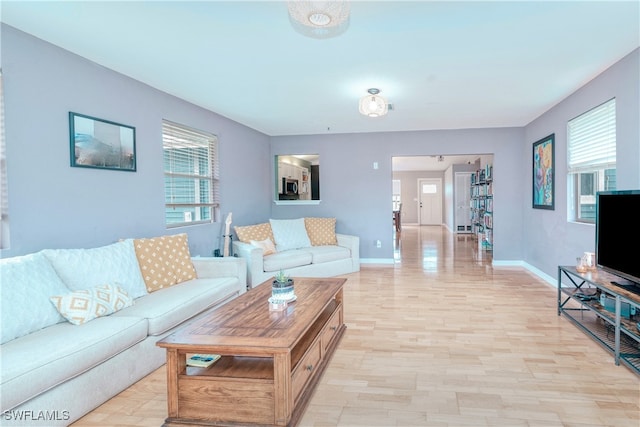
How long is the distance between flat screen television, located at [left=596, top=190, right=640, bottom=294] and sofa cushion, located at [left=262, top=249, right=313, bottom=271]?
3356 millimetres

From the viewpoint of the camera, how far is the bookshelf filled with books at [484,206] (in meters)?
7.56

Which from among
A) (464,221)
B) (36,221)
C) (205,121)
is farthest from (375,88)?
(464,221)

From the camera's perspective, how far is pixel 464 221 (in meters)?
11.7

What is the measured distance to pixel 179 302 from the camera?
9.09 feet

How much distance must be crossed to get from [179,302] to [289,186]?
4.86 meters

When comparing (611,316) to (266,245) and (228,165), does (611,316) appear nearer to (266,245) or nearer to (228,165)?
(266,245)

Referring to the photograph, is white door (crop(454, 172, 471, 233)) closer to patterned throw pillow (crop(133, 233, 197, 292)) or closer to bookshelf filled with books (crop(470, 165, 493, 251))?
bookshelf filled with books (crop(470, 165, 493, 251))

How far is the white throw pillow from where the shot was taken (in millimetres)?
5718

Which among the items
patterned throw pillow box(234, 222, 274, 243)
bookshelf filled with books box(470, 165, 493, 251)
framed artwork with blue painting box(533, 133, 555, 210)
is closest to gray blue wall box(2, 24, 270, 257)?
patterned throw pillow box(234, 222, 274, 243)

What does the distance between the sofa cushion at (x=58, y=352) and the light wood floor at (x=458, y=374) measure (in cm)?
33

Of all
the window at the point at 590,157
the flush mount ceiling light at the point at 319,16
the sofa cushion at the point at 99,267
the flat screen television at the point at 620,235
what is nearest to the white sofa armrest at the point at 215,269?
the sofa cushion at the point at 99,267

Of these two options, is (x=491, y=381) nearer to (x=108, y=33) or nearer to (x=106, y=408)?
(x=106, y=408)

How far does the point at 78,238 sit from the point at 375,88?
3097 mm

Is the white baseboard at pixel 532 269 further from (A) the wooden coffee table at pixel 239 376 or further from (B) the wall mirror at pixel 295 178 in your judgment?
(A) the wooden coffee table at pixel 239 376
